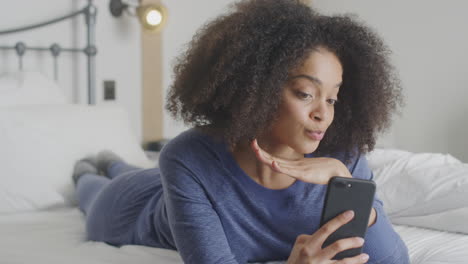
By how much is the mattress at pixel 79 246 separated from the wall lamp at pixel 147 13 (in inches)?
48.1

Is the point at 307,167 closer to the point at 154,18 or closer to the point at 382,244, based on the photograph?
the point at 382,244

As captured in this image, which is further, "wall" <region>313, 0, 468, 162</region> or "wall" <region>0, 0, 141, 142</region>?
"wall" <region>313, 0, 468, 162</region>

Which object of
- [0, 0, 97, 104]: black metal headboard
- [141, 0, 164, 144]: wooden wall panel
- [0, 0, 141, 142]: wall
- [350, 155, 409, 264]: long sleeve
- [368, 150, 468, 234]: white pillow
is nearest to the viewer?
[350, 155, 409, 264]: long sleeve

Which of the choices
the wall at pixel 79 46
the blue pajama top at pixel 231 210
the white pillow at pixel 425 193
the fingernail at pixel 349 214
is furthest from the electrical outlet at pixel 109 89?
the fingernail at pixel 349 214

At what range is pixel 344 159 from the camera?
3.71 ft

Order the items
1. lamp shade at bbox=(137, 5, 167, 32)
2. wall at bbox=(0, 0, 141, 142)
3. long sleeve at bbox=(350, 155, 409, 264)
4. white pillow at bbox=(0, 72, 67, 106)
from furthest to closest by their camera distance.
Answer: lamp shade at bbox=(137, 5, 167, 32) < wall at bbox=(0, 0, 141, 142) < white pillow at bbox=(0, 72, 67, 106) < long sleeve at bbox=(350, 155, 409, 264)

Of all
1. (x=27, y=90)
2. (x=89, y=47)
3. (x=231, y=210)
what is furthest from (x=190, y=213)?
(x=89, y=47)

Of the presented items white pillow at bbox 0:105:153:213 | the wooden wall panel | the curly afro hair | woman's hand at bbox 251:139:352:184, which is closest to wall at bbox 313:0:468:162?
the wooden wall panel

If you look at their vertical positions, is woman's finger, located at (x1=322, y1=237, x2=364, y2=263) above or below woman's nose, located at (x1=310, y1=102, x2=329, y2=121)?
below

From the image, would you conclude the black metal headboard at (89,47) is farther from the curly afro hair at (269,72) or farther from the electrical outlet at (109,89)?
the curly afro hair at (269,72)

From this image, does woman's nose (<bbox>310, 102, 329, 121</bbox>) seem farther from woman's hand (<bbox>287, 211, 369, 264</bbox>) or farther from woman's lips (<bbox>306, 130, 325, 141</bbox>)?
woman's hand (<bbox>287, 211, 369, 264</bbox>)

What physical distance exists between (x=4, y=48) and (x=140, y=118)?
2.82 ft

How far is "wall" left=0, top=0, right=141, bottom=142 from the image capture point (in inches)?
84.8

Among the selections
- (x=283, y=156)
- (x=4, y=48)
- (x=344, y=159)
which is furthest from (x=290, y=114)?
(x=4, y=48)
